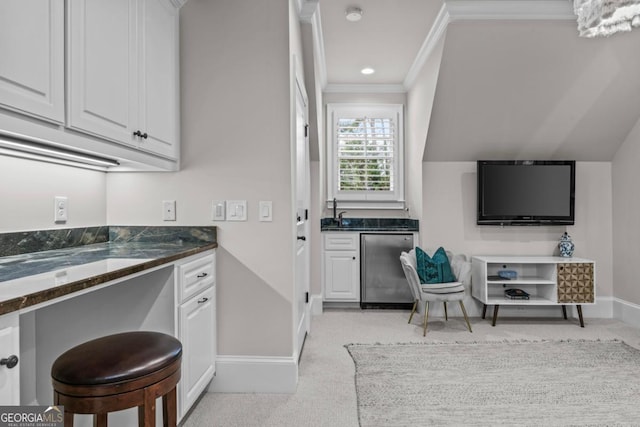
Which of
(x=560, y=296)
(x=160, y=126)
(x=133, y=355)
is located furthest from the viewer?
(x=560, y=296)

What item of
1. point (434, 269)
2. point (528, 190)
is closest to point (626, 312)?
point (528, 190)

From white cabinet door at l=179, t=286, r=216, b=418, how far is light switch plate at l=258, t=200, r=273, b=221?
0.53 meters

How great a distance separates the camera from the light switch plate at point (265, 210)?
232 centimetres

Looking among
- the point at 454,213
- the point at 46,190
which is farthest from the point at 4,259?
the point at 454,213

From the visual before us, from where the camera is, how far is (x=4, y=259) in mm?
1563

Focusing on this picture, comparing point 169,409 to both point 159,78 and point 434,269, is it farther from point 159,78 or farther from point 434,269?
point 434,269

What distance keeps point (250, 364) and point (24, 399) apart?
3.72 feet

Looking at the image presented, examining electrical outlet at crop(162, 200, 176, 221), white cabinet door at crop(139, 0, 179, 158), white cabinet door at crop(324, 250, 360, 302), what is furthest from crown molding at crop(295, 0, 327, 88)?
white cabinet door at crop(324, 250, 360, 302)

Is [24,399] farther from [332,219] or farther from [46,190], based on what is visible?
[332,219]

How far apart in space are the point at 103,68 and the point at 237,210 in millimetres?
1030

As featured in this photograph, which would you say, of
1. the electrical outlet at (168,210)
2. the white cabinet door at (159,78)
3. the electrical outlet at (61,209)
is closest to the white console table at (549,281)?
the electrical outlet at (168,210)

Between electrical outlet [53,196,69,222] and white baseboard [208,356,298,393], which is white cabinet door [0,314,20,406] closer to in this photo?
electrical outlet [53,196,69,222]

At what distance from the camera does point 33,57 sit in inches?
48.4

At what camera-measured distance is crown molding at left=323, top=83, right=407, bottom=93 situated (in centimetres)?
470
